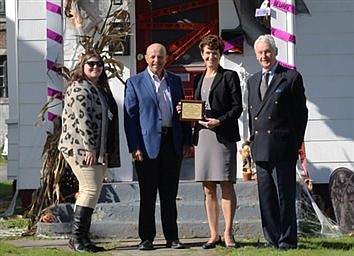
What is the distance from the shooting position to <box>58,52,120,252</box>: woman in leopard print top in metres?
7.75

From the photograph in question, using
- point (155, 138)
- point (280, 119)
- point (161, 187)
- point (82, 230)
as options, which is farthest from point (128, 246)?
→ point (280, 119)

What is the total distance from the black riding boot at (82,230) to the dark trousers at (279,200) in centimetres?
161

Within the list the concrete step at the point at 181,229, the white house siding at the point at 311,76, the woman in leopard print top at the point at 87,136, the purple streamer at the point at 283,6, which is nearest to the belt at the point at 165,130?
the woman in leopard print top at the point at 87,136

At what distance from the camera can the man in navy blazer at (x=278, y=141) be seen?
7.66 m

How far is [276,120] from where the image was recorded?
766cm

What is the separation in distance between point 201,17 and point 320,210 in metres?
2.93

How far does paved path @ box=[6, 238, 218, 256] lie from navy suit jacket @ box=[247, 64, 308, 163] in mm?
1056

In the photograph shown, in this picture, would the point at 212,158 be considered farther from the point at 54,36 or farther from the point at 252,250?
the point at 54,36

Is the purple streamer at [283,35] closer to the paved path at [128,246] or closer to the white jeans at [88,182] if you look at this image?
the paved path at [128,246]

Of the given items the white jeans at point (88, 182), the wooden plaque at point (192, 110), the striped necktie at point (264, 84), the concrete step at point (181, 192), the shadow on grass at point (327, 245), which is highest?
the striped necktie at point (264, 84)

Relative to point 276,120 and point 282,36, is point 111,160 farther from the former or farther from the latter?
point 282,36

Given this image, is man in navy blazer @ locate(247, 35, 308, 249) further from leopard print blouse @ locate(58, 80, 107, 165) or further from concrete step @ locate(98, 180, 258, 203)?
concrete step @ locate(98, 180, 258, 203)

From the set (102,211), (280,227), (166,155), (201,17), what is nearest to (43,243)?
(102,211)

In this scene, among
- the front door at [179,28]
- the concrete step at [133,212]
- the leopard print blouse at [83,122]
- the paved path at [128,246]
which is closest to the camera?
the leopard print blouse at [83,122]
